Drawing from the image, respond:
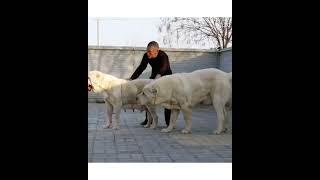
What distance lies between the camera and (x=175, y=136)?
810cm

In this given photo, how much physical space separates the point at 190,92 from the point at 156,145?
1.65 m

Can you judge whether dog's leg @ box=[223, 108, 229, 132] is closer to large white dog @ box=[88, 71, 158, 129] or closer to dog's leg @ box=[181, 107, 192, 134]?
dog's leg @ box=[181, 107, 192, 134]

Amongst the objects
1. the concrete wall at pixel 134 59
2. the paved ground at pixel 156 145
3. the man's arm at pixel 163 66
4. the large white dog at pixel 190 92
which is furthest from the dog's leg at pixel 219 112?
the concrete wall at pixel 134 59

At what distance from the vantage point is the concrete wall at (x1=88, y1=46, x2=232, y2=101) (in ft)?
53.6

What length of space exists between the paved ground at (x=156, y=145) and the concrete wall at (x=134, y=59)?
6.67 m

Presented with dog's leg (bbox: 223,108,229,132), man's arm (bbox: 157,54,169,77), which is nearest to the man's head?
man's arm (bbox: 157,54,169,77)

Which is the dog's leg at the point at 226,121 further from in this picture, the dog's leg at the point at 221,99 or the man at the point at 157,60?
the man at the point at 157,60
